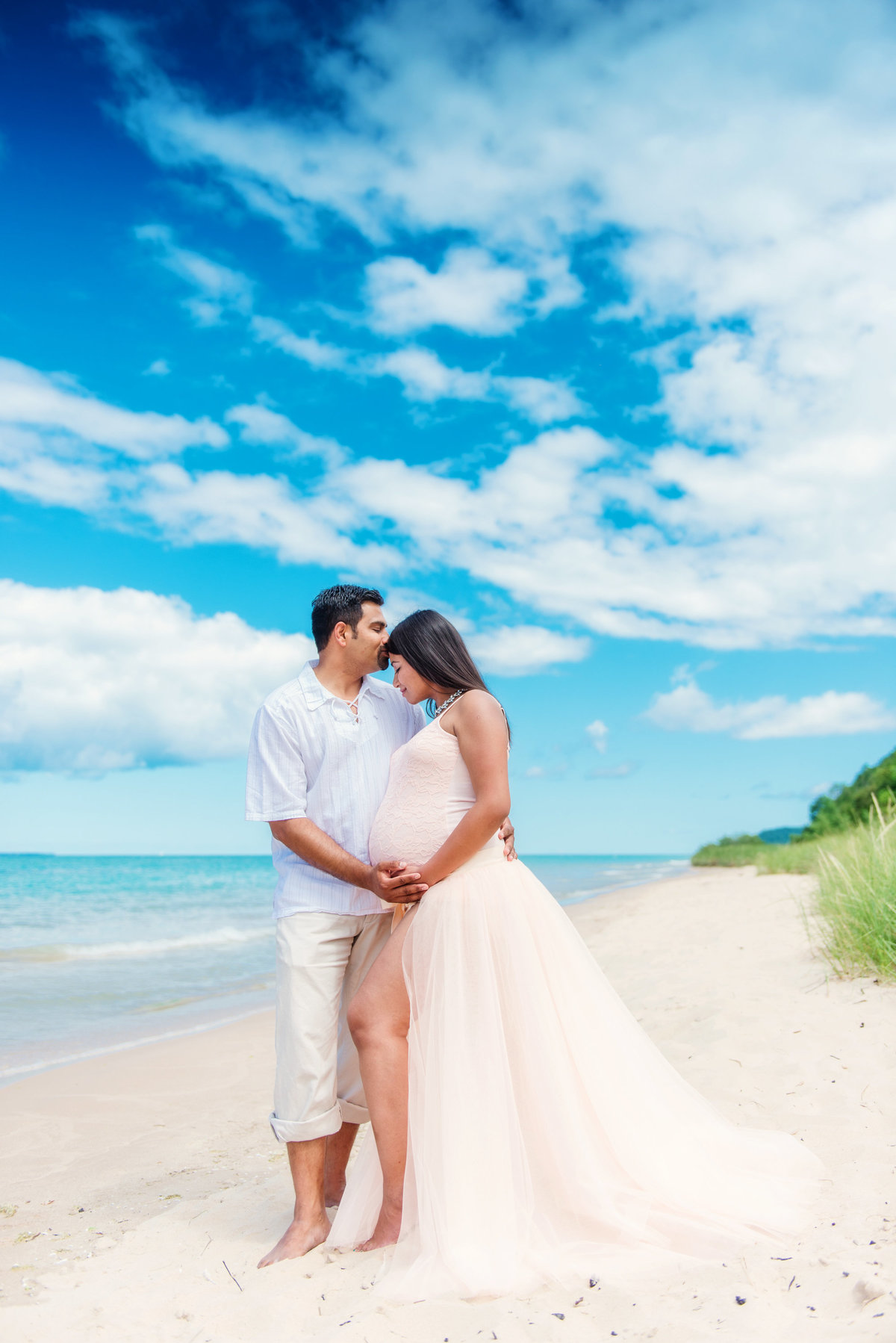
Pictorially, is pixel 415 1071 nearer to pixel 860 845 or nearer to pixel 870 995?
pixel 870 995

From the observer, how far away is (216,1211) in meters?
3.98

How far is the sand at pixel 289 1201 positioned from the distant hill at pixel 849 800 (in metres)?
23.9

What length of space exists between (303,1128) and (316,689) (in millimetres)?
1642

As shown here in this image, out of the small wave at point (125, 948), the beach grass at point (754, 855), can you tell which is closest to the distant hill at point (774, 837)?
the beach grass at point (754, 855)

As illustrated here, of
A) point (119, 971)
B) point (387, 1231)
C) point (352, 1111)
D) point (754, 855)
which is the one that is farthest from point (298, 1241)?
point (754, 855)

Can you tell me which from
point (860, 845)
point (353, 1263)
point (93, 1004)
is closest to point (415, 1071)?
point (353, 1263)

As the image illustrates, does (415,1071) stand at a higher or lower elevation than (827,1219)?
higher

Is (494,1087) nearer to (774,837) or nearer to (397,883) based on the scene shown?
(397,883)

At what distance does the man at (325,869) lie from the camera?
343 centimetres

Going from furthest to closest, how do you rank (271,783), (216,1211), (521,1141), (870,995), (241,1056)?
(241,1056) → (870,995) → (216,1211) → (271,783) → (521,1141)

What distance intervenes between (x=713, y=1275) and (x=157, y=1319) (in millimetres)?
1680

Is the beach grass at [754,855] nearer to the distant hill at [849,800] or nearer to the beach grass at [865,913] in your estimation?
the distant hill at [849,800]

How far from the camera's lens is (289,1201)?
4023mm

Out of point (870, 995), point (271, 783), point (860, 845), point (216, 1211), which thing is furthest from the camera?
point (860, 845)
